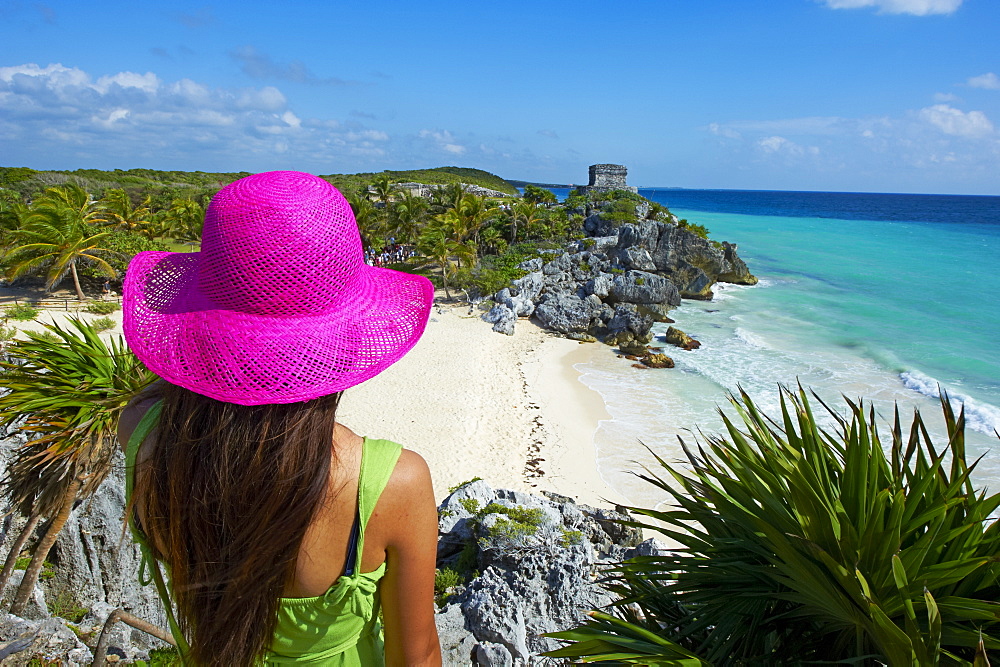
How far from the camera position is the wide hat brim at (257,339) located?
989 mm

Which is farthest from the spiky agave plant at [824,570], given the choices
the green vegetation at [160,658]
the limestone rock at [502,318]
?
the limestone rock at [502,318]

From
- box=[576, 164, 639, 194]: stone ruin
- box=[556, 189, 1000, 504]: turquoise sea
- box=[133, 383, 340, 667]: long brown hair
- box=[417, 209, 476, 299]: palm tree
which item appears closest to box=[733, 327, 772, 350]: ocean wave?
box=[556, 189, 1000, 504]: turquoise sea

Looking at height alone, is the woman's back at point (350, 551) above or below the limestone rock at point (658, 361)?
above

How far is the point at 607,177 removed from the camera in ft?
169

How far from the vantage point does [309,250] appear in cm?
101

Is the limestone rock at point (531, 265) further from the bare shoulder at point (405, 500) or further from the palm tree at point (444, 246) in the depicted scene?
the bare shoulder at point (405, 500)

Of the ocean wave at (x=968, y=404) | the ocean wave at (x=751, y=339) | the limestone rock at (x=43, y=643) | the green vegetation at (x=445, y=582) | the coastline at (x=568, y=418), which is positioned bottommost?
the coastline at (x=568, y=418)

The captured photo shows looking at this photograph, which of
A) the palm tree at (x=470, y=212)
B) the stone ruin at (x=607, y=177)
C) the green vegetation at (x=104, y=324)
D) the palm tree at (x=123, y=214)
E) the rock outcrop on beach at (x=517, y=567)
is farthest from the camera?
the stone ruin at (x=607, y=177)

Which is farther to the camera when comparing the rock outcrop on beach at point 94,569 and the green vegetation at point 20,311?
the green vegetation at point 20,311

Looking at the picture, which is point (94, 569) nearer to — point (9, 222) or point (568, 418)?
point (568, 418)

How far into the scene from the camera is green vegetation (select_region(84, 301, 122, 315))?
51.2ft

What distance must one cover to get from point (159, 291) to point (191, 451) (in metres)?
0.45

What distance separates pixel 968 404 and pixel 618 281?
11.5m

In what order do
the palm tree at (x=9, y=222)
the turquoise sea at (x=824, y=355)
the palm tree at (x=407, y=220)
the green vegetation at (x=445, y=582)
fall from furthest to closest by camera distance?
the palm tree at (x=407, y=220), the palm tree at (x=9, y=222), the turquoise sea at (x=824, y=355), the green vegetation at (x=445, y=582)
